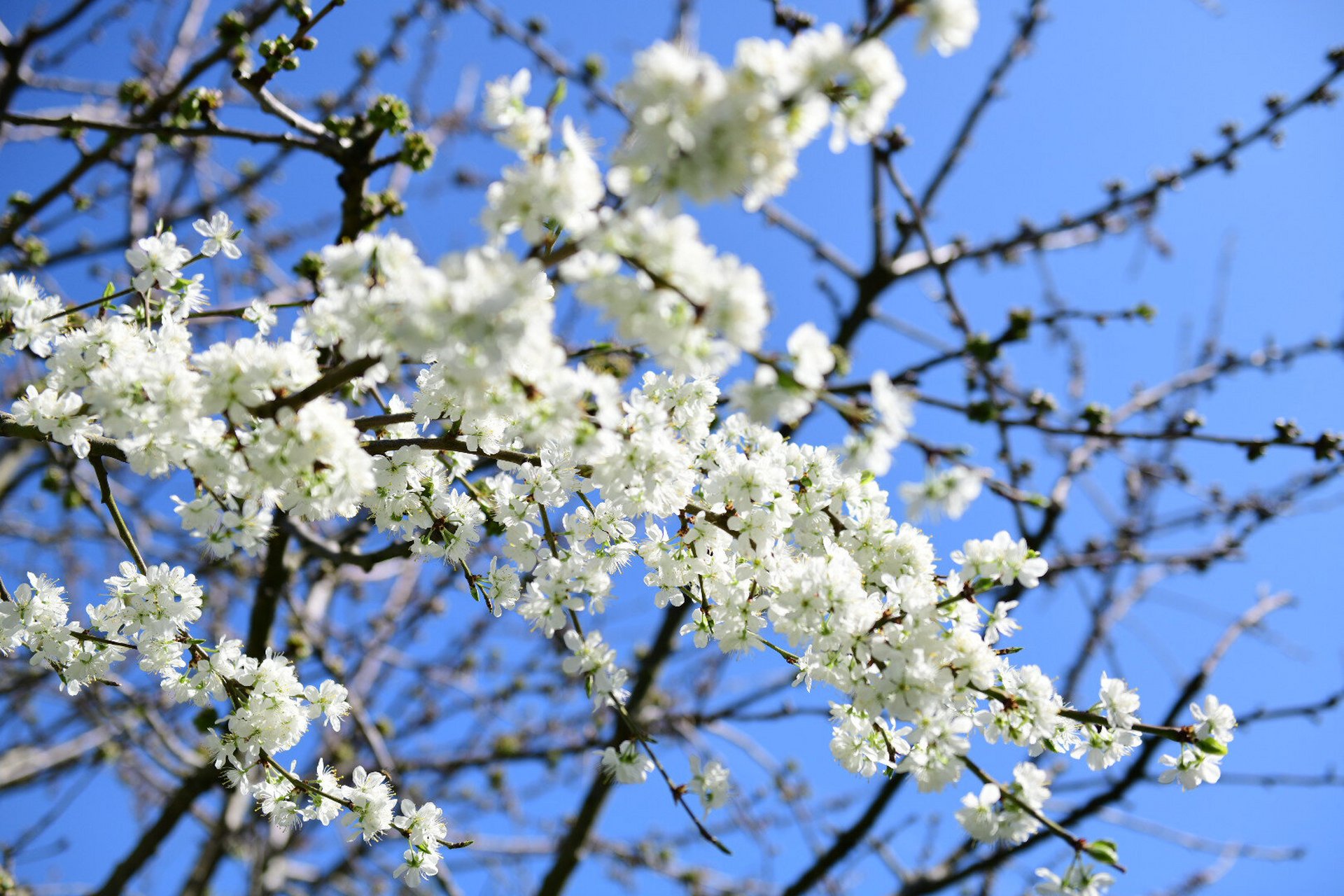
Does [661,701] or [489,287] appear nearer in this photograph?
[489,287]

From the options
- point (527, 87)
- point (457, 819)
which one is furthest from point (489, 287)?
point (457, 819)

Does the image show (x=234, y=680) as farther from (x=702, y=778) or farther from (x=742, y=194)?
(x=742, y=194)

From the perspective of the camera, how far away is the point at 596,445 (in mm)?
1857

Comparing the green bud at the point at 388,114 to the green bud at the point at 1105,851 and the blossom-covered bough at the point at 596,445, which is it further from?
the green bud at the point at 1105,851

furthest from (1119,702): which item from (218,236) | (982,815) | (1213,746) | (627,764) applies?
(218,236)

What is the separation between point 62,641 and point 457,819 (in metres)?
5.41

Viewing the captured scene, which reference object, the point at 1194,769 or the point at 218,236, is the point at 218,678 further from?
the point at 1194,769

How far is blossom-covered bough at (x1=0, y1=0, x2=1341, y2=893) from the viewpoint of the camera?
1.51m

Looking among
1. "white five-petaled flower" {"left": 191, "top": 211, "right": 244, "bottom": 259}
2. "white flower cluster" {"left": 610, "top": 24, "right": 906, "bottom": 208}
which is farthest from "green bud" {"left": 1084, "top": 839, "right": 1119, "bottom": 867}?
"white five-petaled flower" {"left": 191, "top": 211, "right": 244, "bottom": 259}

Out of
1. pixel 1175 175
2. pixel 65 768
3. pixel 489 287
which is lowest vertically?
pixel 65 768

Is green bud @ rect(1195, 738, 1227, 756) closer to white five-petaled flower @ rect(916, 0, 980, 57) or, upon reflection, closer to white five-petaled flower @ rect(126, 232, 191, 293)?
white five-petaled flower @ rect(916, 0, 980, 57)

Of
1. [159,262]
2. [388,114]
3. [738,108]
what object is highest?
[388,114]

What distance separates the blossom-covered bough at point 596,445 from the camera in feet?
4.96

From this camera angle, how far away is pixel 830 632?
2.26 meters
